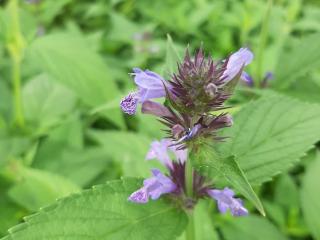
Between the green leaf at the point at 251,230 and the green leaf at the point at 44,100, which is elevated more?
the green leaf at the point at 44,100

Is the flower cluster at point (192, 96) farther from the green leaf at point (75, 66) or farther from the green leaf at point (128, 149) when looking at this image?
the green leaf at point (75, 66)

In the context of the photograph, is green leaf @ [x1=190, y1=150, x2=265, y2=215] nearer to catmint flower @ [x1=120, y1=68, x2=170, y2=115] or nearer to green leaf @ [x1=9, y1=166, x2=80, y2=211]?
catmint flower @ [x1=120, y1=68, x2=170, y2=115]

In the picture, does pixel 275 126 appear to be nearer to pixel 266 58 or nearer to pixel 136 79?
pixel 136 79

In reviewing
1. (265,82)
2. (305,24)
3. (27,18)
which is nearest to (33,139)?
(27,18)

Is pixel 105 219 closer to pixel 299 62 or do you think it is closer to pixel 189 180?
pixel 189 180

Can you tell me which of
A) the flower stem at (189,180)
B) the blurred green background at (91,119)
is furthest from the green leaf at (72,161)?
the flower stem at (189,180)

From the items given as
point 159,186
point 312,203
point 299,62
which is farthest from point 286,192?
point 159,186
